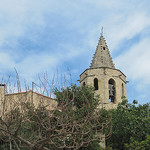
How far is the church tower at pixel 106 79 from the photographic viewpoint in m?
34.6

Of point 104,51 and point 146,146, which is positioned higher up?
point 104,51

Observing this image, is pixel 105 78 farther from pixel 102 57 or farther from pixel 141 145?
pixel 141 145

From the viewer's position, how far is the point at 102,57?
37.6m

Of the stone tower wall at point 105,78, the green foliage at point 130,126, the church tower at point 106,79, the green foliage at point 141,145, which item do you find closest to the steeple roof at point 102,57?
the church tower at point 106,79

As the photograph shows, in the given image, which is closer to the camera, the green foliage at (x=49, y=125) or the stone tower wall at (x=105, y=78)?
the green foliage at (x=49, y=125)

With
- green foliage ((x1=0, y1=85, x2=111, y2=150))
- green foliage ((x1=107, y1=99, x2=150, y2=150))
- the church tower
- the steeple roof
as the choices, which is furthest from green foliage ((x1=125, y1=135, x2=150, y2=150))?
the steeple roof

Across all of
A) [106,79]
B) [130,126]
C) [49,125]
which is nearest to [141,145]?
[130,126]

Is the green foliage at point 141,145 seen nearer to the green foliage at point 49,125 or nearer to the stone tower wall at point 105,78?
the green foliage at point 49,125

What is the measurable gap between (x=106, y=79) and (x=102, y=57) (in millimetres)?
3830

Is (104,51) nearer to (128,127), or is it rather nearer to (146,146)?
(128,127)

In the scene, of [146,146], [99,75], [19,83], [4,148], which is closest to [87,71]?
[99,75]

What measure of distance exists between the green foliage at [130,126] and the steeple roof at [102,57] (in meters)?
12.7

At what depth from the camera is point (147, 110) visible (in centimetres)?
2405

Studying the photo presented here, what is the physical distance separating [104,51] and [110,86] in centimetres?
585
